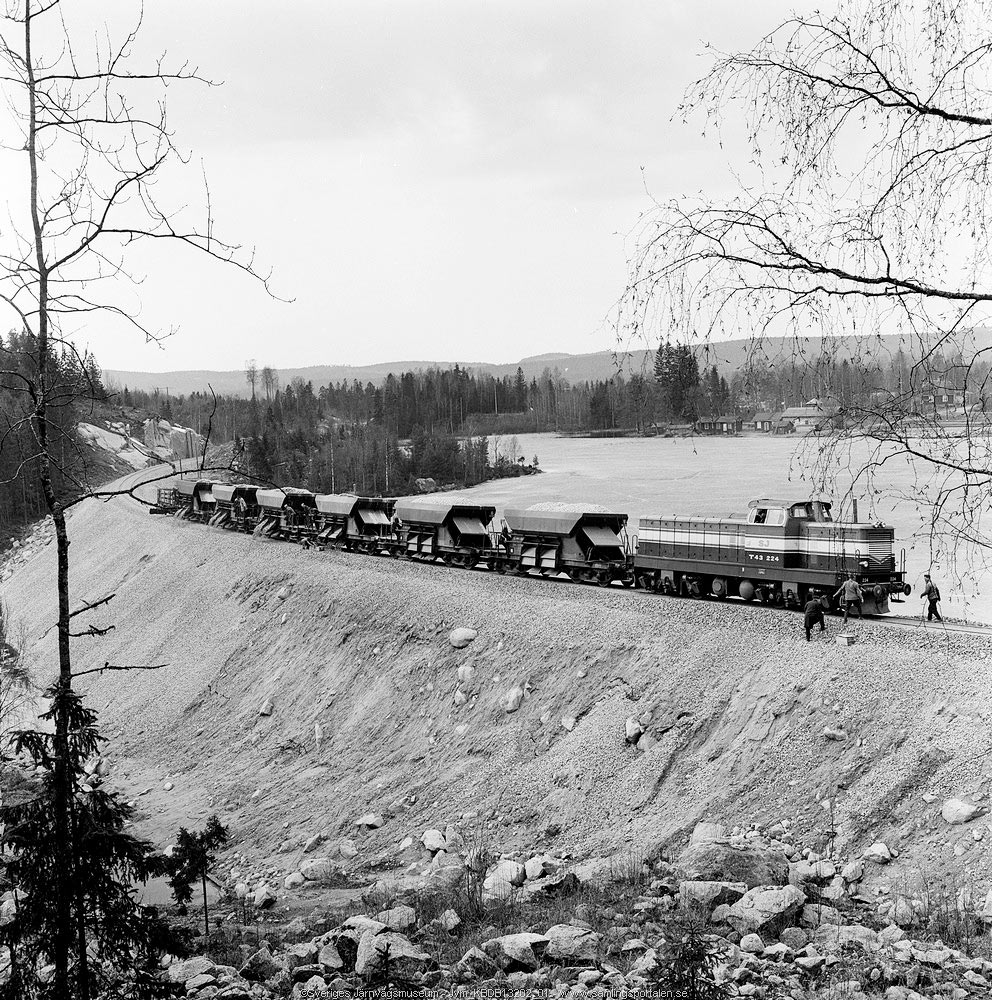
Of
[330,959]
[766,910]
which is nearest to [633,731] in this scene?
[766,910]

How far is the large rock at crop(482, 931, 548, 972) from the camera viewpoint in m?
10.6

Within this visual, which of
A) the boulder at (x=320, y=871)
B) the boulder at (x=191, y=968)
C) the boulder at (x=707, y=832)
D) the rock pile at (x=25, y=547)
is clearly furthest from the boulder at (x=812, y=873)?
the rock pile at (x=25, y=547)

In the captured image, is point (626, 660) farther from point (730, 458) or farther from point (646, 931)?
point (730, 458)

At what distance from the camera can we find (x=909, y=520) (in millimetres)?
57781

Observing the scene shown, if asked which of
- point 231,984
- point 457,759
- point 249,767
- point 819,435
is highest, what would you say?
point 819,435

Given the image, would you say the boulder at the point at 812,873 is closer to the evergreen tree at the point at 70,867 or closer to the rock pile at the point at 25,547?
the evergreen tree at the point at 70,867

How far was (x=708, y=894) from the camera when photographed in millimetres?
12211

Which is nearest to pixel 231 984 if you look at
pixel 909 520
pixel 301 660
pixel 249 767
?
pixel 249 767

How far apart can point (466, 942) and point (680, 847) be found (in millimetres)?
5417

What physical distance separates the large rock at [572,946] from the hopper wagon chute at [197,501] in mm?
54332

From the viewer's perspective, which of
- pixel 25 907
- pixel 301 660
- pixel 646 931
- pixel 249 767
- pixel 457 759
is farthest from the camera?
pixel 301 660

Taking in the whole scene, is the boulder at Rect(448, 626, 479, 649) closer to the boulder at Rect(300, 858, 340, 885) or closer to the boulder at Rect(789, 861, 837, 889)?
the boulder at Rect(300, 858, 340, 885)

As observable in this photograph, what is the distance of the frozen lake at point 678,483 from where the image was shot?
4378cm

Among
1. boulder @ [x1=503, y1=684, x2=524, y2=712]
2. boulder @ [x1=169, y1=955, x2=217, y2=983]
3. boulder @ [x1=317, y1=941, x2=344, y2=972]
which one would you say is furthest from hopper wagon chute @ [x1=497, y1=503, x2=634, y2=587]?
boulder @ [x1=169, y1=955, x2=217, y2=983]
